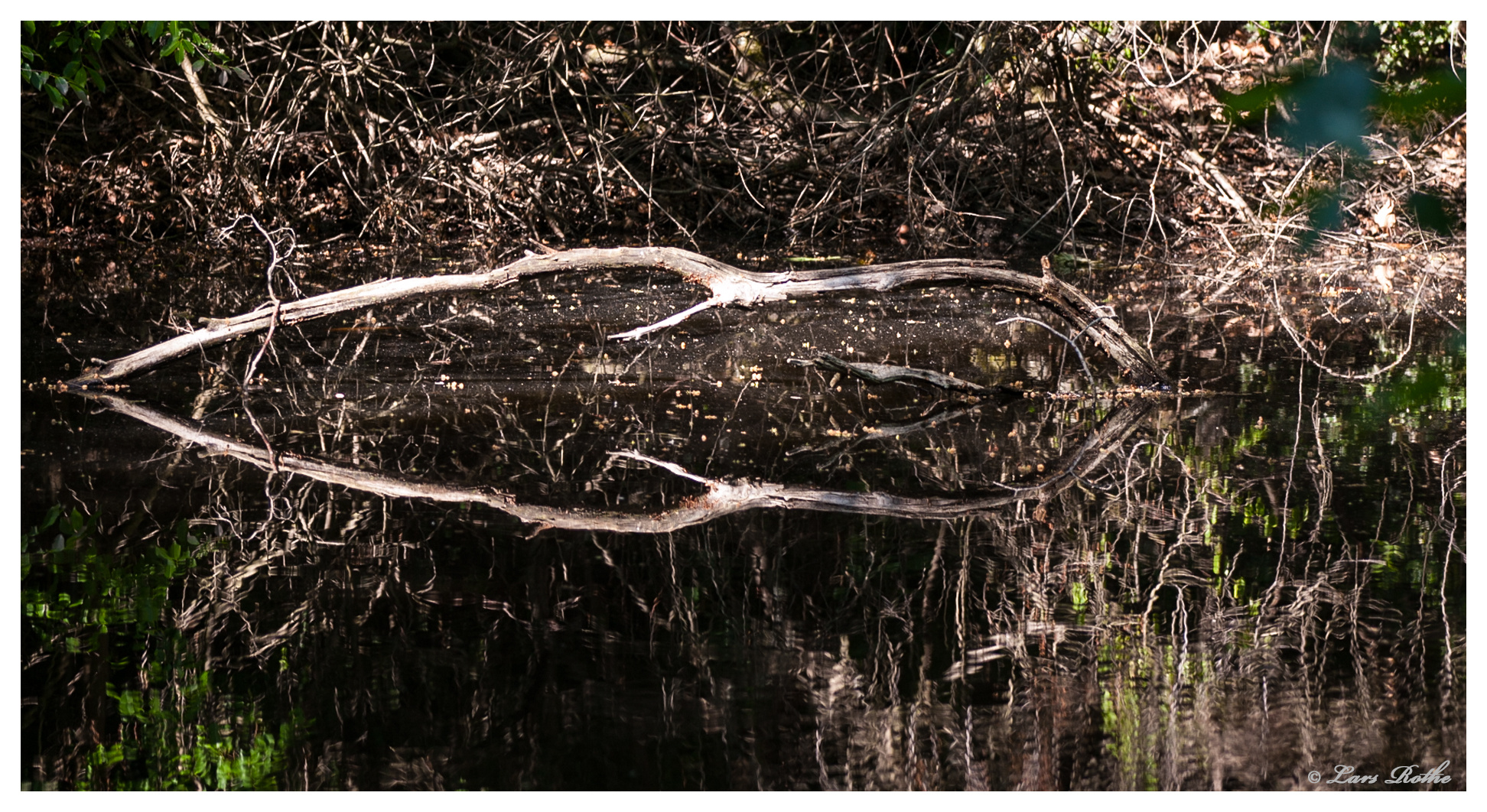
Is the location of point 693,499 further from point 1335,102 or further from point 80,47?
point 80,47

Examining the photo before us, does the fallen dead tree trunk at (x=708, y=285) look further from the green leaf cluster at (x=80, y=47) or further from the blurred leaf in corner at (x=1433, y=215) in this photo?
the blurred leaf in corner at (x=1433, y=215)

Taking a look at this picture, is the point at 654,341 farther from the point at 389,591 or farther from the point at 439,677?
the point at 439,677

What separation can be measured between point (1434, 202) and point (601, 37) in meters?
7.35

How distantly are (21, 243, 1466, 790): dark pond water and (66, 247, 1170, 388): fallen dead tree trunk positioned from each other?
179 millimetres

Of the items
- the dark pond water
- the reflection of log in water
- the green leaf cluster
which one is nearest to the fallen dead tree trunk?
the dark pond water

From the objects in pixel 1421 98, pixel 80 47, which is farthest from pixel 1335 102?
pixel 80 47

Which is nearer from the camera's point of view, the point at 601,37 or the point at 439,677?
the point at 439,677

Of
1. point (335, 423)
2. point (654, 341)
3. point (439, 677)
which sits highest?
point (654, 341)

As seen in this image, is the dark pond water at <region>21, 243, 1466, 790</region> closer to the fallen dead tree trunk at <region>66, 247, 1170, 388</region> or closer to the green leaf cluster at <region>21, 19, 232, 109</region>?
the fallen dead tree trunk at <region>66, 247, 1170, 388</region>

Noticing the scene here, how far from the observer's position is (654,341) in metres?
5.10

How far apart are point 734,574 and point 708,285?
1.70m

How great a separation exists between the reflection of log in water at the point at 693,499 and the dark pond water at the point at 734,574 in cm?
2

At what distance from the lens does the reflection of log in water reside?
3.15 m

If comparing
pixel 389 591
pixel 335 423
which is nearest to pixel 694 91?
pixel 335 423
